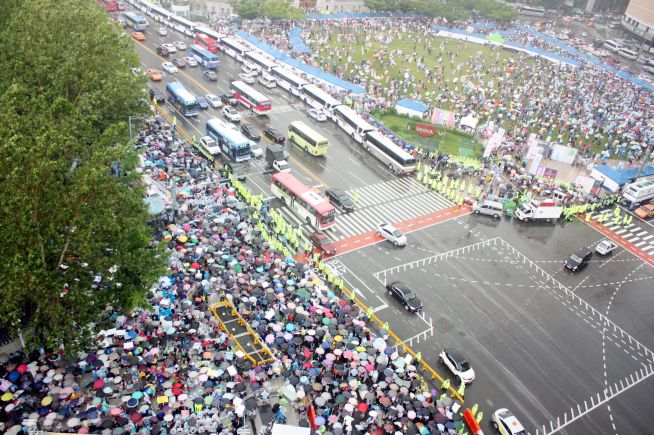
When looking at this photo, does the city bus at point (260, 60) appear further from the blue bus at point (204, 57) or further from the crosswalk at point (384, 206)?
the crosswalk at point (384, 206)

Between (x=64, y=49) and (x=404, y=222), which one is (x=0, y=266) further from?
(x=404, y=222)

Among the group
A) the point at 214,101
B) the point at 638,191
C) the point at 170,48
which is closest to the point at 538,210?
the point at 638,191

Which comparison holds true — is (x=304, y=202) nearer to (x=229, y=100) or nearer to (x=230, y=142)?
(x=230, y=142)

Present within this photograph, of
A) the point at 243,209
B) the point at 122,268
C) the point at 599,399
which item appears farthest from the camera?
the point at 243,209

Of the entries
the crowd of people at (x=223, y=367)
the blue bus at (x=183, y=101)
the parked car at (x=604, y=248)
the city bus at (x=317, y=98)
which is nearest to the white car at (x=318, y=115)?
the city bus at (x=317, y=98)

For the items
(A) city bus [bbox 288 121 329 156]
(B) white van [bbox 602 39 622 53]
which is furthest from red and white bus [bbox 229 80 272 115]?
(B) white van [bbox 602 39 622 53]

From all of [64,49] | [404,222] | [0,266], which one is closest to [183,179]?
[64,49]
